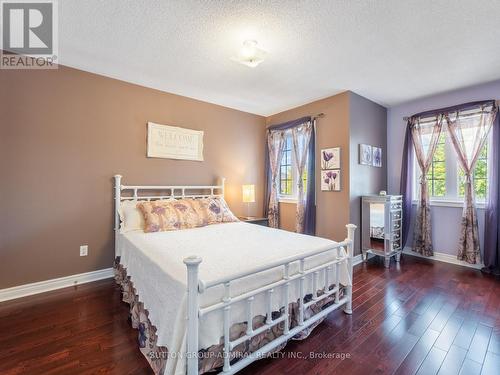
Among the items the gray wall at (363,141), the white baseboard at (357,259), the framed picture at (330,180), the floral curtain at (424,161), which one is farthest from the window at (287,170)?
the floral curtain at (424,161)

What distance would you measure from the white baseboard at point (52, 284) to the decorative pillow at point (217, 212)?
139cm

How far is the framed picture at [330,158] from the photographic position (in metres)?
3.53

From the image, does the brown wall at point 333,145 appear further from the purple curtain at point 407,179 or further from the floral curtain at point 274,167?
the purple curtain at point 407,179

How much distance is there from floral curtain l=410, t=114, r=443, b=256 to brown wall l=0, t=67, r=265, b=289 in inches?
145

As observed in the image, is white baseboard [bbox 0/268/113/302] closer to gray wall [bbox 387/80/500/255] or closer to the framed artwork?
the framed artwork

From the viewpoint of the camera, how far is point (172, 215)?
279 cm

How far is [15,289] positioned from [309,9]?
374 centimetres

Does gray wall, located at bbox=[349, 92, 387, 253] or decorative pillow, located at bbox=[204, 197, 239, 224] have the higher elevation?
gray wall, located at bbox=[349, 92, 387, 253]

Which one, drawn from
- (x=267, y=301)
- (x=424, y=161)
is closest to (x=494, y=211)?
(x=424, y=161)

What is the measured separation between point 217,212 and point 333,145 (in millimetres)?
1970

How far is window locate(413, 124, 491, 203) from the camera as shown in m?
3.31

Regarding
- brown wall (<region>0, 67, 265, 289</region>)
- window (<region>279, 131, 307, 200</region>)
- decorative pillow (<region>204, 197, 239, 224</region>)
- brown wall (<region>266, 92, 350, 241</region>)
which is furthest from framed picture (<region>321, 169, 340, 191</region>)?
brown wall (<region>0, 67, 265, 289</region>)

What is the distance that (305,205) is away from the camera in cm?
391

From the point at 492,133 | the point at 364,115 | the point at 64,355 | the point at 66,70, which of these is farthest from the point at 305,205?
the point at 66,70
